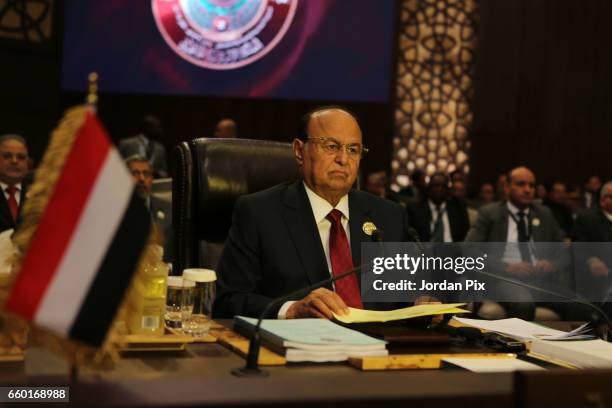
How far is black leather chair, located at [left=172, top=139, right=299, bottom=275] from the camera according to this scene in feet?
8.05

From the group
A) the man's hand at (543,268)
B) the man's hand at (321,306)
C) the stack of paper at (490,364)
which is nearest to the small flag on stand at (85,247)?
the stack of paper at (490,364)

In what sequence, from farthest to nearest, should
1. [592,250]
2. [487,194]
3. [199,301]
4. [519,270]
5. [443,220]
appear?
[487,194]
[443,220]
[592,250]
[519,270]
[199,301]

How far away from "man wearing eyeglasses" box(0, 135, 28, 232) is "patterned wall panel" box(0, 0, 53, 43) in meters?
2.02

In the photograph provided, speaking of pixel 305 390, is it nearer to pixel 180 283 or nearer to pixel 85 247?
pixel 85 247

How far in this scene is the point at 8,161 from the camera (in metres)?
4.64

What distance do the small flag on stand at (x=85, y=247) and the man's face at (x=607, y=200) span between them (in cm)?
495

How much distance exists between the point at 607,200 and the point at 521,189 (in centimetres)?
54

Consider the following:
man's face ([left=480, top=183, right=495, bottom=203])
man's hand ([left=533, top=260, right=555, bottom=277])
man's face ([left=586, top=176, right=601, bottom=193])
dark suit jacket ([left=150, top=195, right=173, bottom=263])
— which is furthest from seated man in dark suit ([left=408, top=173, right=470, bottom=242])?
man's face ([left=586, top=176, right=601, bottom=193])

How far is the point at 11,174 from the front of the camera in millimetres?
4602

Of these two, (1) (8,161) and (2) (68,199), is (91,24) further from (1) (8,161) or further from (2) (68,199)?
(2) (68,199)

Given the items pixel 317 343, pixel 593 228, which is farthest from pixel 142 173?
pixel 317 343

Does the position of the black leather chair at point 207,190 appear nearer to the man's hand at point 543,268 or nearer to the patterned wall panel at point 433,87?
the man's hand at point 543,268

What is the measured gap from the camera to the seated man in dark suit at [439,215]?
6852 millimetres

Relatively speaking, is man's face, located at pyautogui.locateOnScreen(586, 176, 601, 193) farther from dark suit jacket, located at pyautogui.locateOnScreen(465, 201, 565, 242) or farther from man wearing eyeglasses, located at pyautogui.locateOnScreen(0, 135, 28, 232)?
man wearing eyeglasses, located at pyautogui.locateOnScreen(0, 135, 28, 232)
